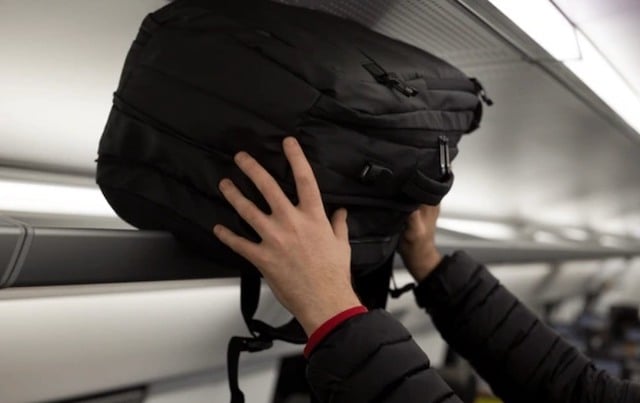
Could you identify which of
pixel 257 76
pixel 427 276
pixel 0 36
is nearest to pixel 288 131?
pixel 257 76

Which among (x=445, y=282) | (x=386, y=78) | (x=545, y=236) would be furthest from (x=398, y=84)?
(x=545, y=236)

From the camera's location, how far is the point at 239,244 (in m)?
1.09

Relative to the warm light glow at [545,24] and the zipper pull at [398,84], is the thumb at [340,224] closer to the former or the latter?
the zipper pull at [398,84]

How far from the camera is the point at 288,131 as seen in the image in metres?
1.06

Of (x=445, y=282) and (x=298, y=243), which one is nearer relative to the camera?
(x=298, y=243)

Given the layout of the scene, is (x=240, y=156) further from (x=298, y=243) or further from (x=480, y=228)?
(x=480, y=228)

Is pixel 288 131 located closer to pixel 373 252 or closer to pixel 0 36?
pixel 373 252

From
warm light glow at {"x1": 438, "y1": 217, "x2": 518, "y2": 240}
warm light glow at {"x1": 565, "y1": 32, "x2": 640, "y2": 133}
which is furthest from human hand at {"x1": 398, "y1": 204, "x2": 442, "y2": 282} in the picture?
warm light glow at {"x1": 438, "y1": 217, "x2": 518, "y2": 240}

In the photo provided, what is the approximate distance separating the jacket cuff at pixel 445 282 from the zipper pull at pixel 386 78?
2.48ft

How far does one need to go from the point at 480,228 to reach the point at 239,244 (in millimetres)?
3323

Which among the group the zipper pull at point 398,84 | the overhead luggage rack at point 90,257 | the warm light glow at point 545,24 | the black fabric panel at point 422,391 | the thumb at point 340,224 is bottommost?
the black fabric panel at point 422,391

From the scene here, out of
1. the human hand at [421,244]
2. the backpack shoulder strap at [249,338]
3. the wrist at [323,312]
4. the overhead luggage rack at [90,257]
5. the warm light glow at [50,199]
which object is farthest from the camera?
the human hand at [421,244]

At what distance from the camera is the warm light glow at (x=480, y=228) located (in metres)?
3.59

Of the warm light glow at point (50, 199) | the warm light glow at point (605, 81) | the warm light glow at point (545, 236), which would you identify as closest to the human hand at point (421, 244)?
the warm light glow at point (605, 81)
